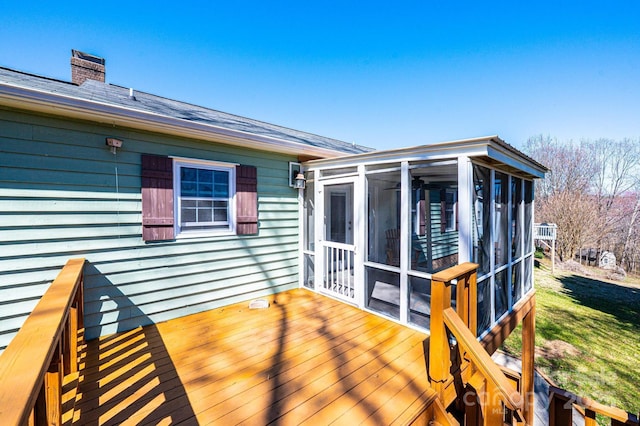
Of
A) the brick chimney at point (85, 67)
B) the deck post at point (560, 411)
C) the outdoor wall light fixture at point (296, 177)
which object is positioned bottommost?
the deck post at point (560, 411)

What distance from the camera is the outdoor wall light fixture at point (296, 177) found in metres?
4.67

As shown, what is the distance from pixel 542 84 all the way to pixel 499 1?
4581 millimetres

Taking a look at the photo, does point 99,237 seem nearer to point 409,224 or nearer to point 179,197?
point 179,197

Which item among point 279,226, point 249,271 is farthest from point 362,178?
point 249,271

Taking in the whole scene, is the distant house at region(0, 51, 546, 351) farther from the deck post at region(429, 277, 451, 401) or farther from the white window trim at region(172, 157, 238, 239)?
the deck post at region(429, 277, 451, 401)

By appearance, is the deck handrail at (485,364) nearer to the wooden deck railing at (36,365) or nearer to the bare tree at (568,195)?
the wooden deck railing at (36,365)

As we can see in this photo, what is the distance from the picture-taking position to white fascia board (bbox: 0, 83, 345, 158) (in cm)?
243

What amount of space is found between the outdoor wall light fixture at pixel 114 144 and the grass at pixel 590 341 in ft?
25.7

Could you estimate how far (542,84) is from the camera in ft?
30.9

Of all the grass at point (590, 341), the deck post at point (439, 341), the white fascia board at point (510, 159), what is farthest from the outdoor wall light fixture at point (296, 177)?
→ the grass at point (590, 341)

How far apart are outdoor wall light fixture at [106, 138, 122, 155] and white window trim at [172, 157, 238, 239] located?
0.60 metres

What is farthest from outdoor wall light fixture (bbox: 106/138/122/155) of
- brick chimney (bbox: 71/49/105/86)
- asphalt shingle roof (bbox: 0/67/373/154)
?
brick chimney (bbox: 71/49/105/86)

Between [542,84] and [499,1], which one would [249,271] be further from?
[542,84]

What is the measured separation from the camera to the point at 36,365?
995mm
